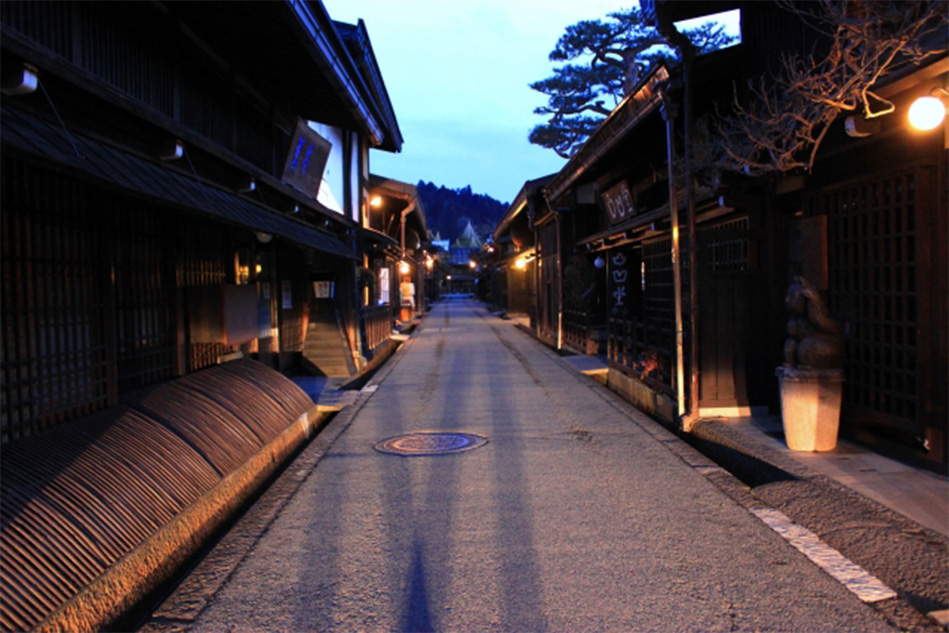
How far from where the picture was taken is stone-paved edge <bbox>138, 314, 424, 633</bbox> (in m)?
3.97

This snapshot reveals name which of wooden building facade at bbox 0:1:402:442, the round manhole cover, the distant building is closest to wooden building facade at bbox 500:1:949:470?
the round manhole cover

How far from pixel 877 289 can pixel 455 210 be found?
166 meters

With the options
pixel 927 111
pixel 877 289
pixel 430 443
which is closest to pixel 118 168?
pixel 430 443

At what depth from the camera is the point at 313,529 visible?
17.9 ft

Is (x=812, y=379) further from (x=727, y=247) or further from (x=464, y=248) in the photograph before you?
(x=464, y=248)

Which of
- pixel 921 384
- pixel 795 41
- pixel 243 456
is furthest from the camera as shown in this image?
pixel 795 41

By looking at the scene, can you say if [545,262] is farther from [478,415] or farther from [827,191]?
[827,191]

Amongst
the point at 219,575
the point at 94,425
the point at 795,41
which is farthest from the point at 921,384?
the point at 94,425

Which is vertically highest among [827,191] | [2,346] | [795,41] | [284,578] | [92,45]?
[795,41]

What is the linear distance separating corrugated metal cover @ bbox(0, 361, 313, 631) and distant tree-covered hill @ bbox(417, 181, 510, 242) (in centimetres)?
15361

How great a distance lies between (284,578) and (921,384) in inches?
235

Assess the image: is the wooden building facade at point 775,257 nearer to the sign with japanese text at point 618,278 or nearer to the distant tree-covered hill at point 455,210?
the sign with japanese text at point 618,278

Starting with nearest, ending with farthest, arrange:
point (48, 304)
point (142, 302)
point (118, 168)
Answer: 1. point (118, 168)
2. point (48, 304)
3. point (142, 302)

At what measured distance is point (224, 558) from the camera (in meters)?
4.87
